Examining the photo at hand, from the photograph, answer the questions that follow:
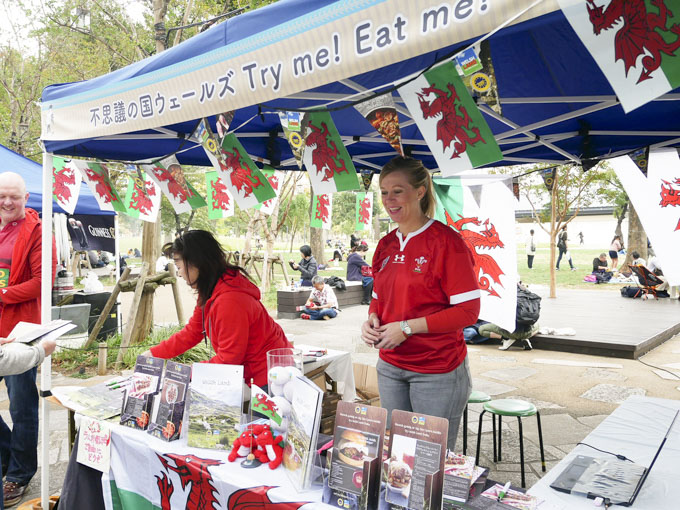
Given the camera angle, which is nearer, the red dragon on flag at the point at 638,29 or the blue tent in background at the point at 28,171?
the red dragon on flag at the point at 638,29

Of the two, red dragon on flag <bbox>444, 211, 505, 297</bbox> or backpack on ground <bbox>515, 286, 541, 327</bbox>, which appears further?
backpack on ground <bbox>515, 286, 541, 327</bbox>

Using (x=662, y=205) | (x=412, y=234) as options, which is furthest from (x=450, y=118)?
(x=662, y=205)

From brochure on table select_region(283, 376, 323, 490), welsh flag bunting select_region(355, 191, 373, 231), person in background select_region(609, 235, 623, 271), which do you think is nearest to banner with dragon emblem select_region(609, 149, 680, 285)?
→ brochure on table select_region(283, 376, 323, 490)

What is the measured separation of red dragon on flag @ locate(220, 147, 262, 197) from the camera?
9.90ft

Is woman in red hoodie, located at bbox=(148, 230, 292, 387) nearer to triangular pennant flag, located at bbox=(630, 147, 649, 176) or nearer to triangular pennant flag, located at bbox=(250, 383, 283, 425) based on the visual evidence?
triangular pennant flag, located at bbox=(250, 383, 283, 425)

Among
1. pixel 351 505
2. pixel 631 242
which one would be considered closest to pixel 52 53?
pixel 351 505

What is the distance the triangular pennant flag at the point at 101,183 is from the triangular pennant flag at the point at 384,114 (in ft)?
8.18

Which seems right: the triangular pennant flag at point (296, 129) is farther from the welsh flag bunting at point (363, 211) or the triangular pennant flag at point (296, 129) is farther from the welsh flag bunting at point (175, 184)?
the welsh flag bunting at point (363, 211)

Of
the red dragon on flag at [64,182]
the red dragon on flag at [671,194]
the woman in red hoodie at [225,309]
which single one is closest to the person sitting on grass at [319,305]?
the red dragon on flag at [64,182]

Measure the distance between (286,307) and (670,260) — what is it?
8.31 m

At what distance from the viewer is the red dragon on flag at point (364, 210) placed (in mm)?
7777

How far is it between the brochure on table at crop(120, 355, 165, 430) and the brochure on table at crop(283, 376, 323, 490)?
723 mm

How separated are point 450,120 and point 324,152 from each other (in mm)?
888

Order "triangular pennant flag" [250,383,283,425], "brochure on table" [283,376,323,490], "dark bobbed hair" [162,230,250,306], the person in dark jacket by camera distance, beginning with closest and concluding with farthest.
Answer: "brochure on table" [283,376,323,490], "triangular pennant flag" [250,383,283,425], "dark bobbed hair" [162,230,250,306], the person in dark jacket
